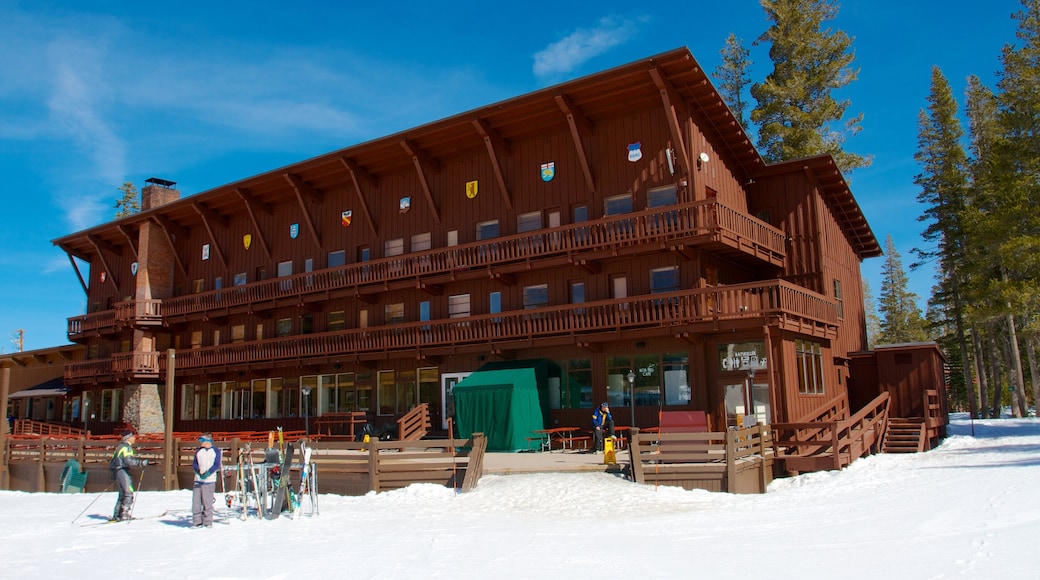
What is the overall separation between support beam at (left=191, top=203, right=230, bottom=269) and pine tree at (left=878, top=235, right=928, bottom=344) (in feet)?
175

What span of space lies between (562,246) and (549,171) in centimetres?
315

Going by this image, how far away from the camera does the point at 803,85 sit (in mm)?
40688

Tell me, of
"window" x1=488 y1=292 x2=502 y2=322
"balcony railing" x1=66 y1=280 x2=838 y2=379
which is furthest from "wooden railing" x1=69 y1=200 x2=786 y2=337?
"balcony railing" x1=66 y1=280 x2=838 y2=379

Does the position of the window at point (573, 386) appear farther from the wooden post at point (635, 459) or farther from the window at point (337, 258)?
the window at point (337, 258)

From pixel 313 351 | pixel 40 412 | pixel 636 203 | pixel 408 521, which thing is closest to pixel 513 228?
pixel 636 203

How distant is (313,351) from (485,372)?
939 centimetres

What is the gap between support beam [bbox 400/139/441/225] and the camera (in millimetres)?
29250

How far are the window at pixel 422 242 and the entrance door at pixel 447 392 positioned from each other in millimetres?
5030

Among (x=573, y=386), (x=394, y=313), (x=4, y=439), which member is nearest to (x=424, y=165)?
(x=394, y=313)

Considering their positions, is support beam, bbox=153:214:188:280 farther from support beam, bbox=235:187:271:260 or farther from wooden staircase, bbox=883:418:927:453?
wooden staircase, bbox=883:418:927:453

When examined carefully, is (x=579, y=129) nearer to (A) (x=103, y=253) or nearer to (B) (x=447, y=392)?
(B) (x=447, y=392)

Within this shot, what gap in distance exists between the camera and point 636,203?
25.5 metres

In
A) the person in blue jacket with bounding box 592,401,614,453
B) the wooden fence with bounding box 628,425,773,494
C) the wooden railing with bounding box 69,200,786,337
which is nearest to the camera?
the wooden fence with bounding box 628,425,773,494

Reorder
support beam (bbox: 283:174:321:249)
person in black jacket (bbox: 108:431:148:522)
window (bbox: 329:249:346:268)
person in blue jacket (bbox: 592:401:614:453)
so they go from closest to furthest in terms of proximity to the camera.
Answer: person in black jacket (bbox: 108:431:148:522) → person in blue jacket (bbox: 592:401:614:453) → support beam (bbox: 283:174:321:249) → window (bbox: 329:249:346:268)
